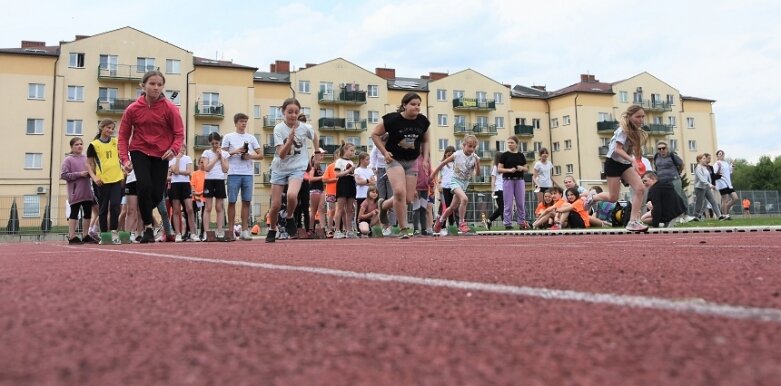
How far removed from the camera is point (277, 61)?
5703cm

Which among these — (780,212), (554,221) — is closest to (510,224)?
(554,221)

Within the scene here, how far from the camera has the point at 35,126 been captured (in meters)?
43.0

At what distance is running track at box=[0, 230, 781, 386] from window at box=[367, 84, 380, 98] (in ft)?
178

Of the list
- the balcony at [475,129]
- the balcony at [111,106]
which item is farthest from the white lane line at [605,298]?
the balcony at [475,129]

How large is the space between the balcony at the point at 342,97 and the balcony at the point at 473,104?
378 inches

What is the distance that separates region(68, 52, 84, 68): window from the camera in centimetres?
4425

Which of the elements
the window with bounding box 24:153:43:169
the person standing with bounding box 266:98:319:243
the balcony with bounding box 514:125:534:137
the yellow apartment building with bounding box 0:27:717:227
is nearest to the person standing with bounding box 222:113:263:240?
the person standing with bounding box 266:98:319:243

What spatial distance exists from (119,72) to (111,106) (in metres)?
2.63

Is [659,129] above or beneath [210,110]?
above

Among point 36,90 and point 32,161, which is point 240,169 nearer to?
point 32,161

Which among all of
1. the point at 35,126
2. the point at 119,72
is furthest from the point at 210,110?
the point at 35,126

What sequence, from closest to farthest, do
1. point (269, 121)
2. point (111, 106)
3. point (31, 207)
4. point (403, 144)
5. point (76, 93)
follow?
point (403, 144) < point (31, 207) < point (76, 93) < point (111, 106) < point (269, 121)

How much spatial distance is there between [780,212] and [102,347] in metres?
47.4

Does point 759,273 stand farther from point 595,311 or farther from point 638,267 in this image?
point 595,311
